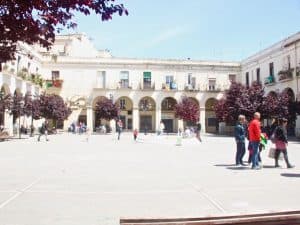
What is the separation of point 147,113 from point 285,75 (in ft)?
67.4

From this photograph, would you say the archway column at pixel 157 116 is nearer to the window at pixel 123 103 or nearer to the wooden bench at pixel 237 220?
the window at pixel 123 103

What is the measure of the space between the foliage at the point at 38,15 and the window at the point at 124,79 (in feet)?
160

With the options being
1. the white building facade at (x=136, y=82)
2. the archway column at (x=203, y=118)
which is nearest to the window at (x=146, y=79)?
the white building facade at (x=136, y=82)

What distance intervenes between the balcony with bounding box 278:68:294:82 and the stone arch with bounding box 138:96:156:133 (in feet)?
59.3

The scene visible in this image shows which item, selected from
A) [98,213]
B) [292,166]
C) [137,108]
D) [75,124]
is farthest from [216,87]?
[98,213]

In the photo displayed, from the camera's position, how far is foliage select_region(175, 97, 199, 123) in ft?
162

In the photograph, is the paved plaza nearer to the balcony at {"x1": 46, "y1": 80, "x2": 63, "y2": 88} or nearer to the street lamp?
the balcony at {"x1": 46, "y1": 80, "x2": 63, "y2": 88}

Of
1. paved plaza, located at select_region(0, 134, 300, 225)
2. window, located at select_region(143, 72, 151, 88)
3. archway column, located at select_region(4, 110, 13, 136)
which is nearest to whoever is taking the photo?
paved plaza, located at select_region(0, 134, 300, 225)

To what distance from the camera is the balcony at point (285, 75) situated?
1622 inches

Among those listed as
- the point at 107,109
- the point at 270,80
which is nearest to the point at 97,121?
the point at 107,109

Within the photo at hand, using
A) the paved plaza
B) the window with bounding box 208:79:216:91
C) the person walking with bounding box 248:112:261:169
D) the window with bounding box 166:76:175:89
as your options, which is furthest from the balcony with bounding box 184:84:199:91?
the person walking with bounding box 248:112:261:169

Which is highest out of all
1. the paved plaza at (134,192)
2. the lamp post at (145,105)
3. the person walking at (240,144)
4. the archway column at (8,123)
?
the lamp post at (145,105)

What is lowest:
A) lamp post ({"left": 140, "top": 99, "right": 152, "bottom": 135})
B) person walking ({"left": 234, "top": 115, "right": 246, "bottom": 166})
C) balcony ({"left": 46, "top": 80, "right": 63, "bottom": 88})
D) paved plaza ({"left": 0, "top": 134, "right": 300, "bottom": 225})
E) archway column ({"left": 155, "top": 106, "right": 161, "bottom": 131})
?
paved plaza ({"left": 0, "top": 134, "right": 300, "bottom": 225})

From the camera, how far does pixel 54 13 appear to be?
16.5 ft
